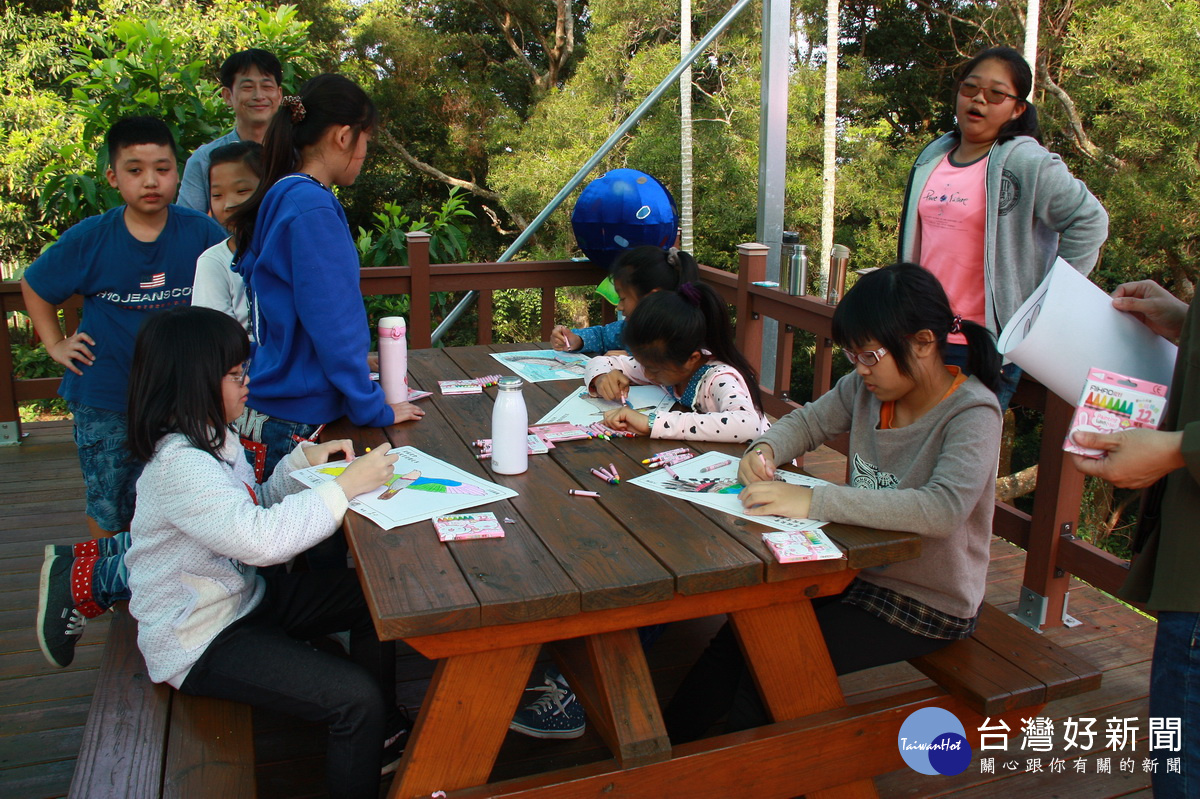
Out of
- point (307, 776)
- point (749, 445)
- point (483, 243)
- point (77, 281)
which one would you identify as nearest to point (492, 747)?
point (307, 776)

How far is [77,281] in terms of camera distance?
Result: 252cm

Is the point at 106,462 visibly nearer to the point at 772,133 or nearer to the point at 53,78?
the point at 772,133

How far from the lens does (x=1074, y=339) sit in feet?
4.72

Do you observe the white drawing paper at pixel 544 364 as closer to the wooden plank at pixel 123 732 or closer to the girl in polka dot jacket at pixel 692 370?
the girl in polka dot jacket at pixel 692 370

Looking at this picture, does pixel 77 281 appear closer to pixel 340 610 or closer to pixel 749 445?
pixel 340 610

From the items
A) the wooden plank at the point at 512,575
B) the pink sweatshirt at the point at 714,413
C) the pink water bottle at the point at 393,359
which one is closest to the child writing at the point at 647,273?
the pink sweatshirt at the point at 714,413

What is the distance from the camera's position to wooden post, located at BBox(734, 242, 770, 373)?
12.9ft

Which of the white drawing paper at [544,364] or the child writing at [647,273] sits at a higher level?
the child writing at [647,273]

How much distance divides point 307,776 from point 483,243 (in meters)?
14.7

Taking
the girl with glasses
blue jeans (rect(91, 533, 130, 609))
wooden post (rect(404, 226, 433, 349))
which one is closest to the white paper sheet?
the girl with glasses

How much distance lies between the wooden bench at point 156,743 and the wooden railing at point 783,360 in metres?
2.21

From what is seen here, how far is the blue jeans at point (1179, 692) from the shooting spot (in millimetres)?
1280

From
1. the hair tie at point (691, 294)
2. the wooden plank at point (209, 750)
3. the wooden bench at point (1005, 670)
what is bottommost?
the wooden plank at point (209, 750)

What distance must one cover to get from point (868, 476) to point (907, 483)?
0.12m
